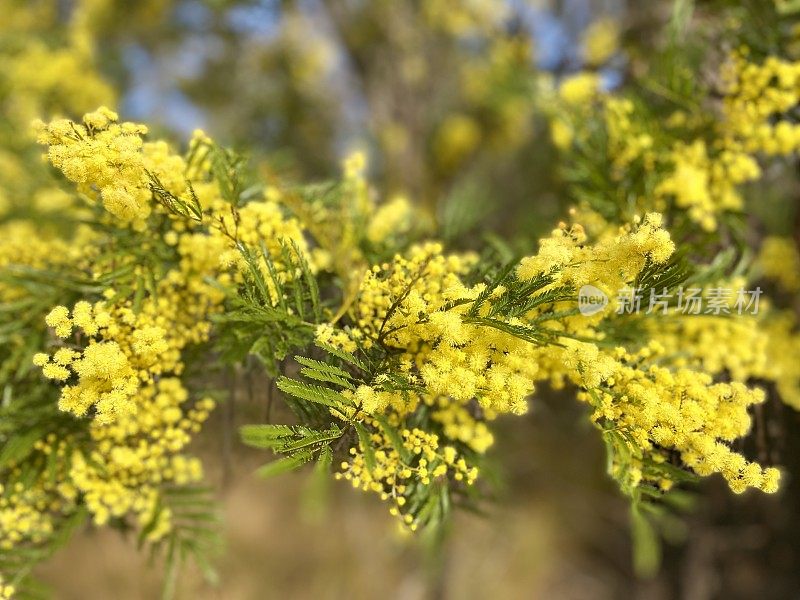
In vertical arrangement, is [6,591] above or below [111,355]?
below

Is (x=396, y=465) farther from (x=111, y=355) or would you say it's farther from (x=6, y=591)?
(x=6, y=591)

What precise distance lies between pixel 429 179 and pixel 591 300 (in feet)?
7.24

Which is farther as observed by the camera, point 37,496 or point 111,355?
point 37,496

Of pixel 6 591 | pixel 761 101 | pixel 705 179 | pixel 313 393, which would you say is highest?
pixel 761 101

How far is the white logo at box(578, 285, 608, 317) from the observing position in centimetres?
85

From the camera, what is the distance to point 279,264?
947 millimetres

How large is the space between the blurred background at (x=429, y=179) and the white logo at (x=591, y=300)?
1.06m

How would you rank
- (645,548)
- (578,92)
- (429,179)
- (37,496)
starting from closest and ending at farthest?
(37,496) < (578,92) < (645,548) < (429,179)

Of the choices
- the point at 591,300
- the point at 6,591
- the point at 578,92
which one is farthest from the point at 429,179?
the point at 6,591

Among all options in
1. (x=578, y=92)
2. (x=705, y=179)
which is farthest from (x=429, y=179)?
(x=705, y=179)

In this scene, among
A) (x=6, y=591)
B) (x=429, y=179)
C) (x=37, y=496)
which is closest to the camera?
(x=6, y=591)

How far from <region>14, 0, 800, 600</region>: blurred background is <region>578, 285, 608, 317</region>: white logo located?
3.48 ft

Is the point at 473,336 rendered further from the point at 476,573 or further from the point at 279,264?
the point at 476,573

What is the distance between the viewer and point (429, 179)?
297 centimetres
